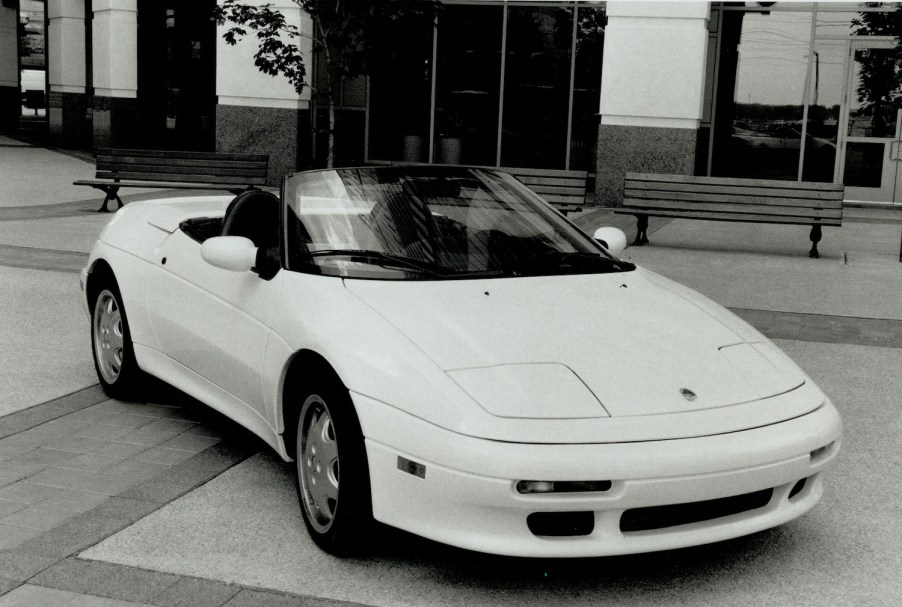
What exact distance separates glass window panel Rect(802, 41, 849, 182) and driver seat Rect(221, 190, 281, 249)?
1619 centimetres

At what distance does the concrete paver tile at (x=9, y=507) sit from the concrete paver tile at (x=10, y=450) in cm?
57

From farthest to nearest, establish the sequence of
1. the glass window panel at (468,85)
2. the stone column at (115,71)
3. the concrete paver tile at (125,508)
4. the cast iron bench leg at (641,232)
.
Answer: the stone column at (115,71) < the glass window panel at (468,85) < the cast iron bench leg at (641,232) < the concrete paver tile at (125,508)

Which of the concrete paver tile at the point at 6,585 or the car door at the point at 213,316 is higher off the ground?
the car door at the point at 213,316

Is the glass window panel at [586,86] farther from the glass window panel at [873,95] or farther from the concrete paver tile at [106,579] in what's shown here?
the concrete paver tile at [106,579]

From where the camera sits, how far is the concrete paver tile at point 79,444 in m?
4.88

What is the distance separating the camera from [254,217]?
525 centimetres

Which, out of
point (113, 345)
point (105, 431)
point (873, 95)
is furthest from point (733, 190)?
point (105, 431)

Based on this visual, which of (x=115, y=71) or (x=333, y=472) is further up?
(x=115, y=71)

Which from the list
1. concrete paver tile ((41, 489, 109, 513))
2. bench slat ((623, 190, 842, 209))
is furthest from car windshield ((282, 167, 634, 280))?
bench slat ((623, 190, 842, 209))

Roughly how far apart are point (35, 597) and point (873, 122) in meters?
18.9

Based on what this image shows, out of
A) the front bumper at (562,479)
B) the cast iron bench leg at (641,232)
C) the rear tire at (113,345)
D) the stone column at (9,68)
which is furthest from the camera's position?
the stone column at (9,68)

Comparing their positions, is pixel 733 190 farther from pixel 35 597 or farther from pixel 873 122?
pixel 35 597

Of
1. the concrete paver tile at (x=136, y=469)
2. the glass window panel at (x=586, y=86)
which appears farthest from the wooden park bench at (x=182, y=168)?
→ the concrete paver tile at (x=136, y=469)

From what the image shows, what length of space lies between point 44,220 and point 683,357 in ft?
37.0
